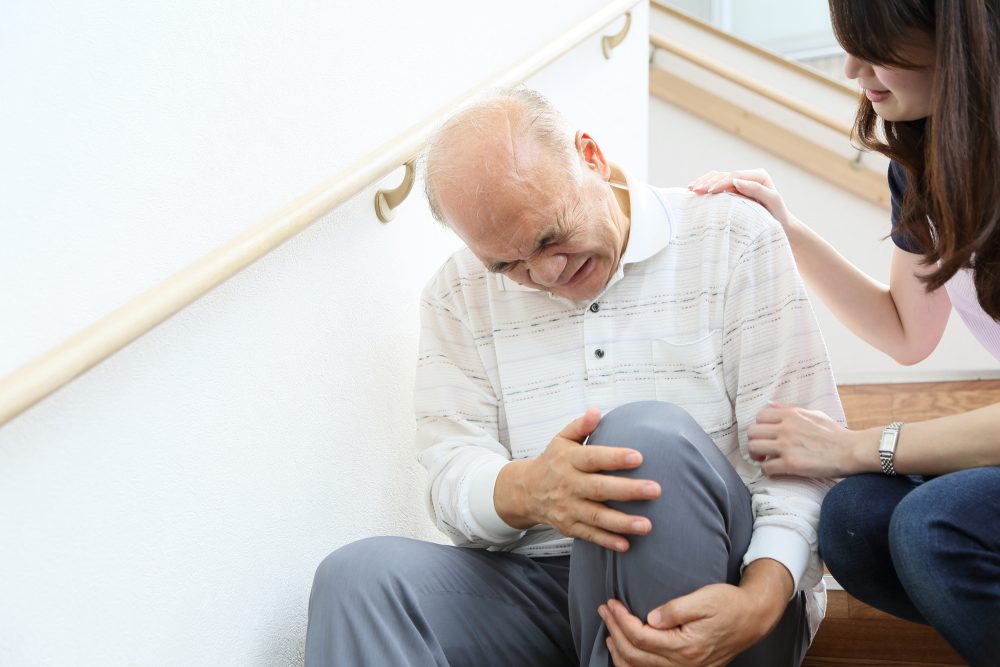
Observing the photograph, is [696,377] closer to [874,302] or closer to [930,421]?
[930,421]

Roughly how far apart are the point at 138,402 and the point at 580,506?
491 mm

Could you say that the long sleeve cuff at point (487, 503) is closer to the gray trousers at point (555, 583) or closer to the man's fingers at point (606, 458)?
the gray trousers at point (555, 583)

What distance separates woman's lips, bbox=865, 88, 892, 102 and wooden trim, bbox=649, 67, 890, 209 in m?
2.34

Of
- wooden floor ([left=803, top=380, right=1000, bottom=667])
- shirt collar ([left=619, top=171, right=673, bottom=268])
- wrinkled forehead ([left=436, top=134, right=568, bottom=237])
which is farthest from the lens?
wooden floor ([left=803, top=380, right=1000, bottom=667])

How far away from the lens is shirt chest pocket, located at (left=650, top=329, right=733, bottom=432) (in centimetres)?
140

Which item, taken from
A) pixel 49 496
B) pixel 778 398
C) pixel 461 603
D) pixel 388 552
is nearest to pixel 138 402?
pixel 49 496

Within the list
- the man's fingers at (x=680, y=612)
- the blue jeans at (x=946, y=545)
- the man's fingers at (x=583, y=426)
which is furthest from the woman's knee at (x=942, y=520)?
the man's fingers at (x=583, y=426)

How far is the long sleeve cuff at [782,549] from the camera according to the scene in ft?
3.96

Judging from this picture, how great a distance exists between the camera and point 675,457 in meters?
1.12

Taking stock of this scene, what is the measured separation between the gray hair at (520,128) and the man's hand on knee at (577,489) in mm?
344

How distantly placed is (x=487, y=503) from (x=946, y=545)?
20.8 inches

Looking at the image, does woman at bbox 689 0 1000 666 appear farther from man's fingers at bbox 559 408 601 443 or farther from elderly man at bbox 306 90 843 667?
man's fingers at bbox 559 408 601 443

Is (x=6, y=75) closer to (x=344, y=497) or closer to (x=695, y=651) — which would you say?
(x=344, y=497)

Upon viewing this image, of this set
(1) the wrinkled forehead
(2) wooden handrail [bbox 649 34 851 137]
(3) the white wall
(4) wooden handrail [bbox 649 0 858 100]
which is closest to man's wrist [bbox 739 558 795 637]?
(1) the wrinkled forehead
